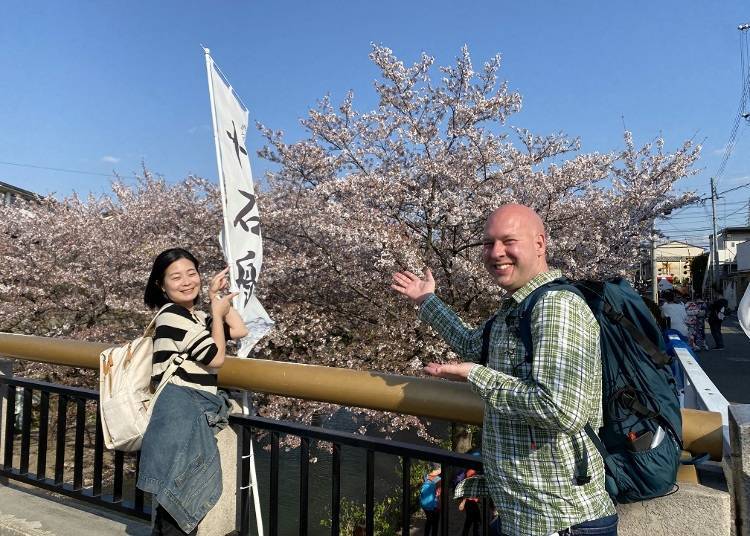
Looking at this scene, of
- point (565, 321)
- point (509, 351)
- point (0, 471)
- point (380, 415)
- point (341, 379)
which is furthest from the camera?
point (380, 415)

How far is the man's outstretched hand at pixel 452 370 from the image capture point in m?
1.63

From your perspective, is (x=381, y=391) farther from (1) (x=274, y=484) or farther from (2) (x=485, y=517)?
(1) (x=274, y=484)

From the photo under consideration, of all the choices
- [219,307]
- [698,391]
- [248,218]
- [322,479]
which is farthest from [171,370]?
[322,479]

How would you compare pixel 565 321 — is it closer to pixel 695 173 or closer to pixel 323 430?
pixel 323 430

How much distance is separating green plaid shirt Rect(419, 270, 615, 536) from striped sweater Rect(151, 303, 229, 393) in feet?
4.24

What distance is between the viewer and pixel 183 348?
8.34 feet

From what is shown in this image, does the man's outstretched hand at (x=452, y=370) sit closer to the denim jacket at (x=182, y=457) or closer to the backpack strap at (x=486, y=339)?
the backpack strap at (x=486, y=339)

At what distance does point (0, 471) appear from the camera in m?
3.84

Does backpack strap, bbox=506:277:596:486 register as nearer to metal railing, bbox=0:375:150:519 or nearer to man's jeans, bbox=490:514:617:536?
man's jeans, bbox=490:514:617:536

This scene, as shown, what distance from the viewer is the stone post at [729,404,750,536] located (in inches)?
64.5

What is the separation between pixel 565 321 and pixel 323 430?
1.29 metres

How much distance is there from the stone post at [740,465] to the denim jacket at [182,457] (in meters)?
1.96

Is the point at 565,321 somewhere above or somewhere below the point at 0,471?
above

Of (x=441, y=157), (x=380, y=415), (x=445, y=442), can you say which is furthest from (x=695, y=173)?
(x=380, y=415)
